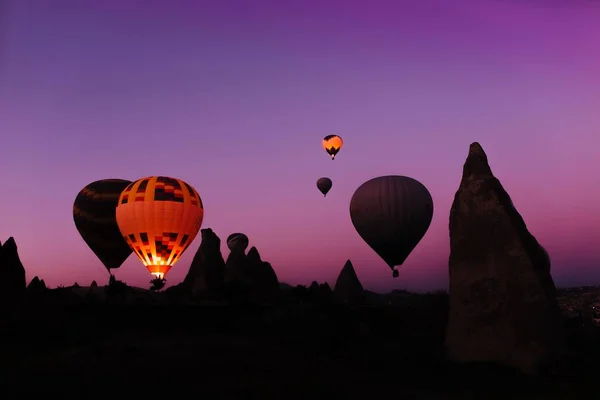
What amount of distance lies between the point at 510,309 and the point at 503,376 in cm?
207

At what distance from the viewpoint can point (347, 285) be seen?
195 feet

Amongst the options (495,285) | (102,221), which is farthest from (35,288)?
(495,285)

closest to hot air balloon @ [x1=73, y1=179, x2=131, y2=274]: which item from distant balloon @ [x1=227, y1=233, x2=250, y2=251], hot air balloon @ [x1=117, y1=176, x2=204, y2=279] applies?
hot air balloon @ [x1=117, y1=176, x2=204, y2=279]

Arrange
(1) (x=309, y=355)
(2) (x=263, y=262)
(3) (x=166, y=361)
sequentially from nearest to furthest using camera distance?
(3) (x=166, y=361)
(1) (x=309, y=355)
(2) (x=263, y=262)

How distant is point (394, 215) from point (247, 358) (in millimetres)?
22524

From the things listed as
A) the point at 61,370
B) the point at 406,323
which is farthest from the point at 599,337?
the point at 61,370

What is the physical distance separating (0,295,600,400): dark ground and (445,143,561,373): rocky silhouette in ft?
2.53

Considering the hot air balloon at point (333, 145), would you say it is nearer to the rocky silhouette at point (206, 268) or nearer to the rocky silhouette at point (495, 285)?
the rocky silhouette at point (206, 268)

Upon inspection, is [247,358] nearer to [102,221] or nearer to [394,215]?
[394,215]

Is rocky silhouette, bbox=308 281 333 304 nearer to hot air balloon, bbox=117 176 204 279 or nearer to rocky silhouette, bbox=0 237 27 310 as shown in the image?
hot air balloon, bbox=117 176 204 279

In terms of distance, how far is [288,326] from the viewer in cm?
2614

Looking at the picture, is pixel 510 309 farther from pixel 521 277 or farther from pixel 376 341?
pixel 376 341

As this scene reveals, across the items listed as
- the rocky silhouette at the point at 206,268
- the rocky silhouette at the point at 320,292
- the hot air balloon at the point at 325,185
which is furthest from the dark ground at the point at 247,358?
the hot air balloon at the point at 325,185

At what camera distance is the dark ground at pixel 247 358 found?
13.8 meters
